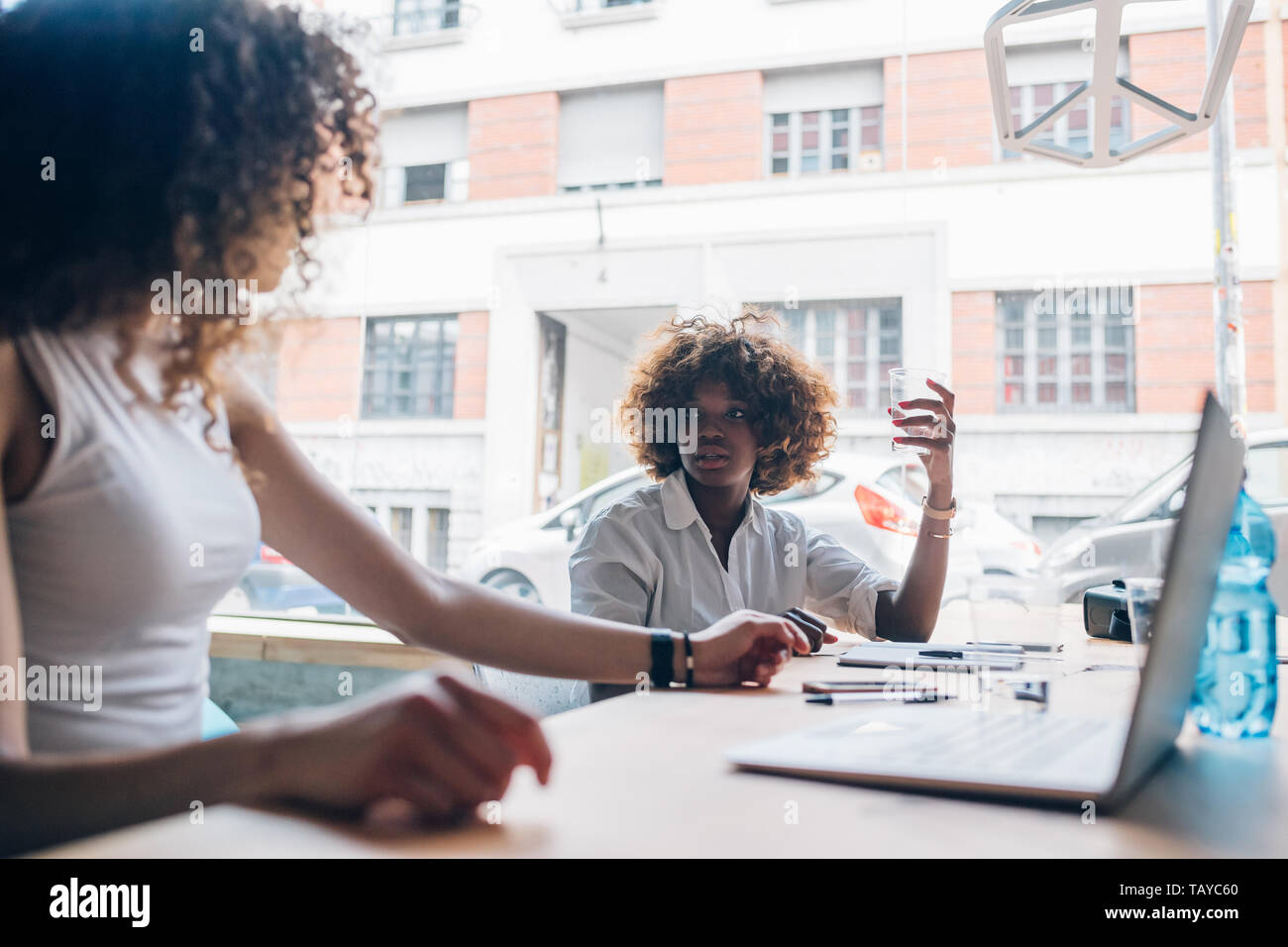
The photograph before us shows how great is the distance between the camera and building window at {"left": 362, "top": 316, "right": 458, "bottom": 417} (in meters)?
7.20

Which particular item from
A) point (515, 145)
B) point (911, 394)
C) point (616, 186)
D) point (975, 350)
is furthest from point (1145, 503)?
point (515, 145)

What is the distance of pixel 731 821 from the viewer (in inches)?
17.3

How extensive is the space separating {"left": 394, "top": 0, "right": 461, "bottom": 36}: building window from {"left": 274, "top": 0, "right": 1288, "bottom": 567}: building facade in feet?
0.07

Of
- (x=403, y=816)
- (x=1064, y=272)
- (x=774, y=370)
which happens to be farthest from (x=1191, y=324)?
(x=403, y=816)

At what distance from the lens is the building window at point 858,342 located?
21.2ft

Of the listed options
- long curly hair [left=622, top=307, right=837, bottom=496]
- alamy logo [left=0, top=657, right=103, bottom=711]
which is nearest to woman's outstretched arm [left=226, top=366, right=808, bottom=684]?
alamy logo [left=0, top=657, right=103, bottom=711]

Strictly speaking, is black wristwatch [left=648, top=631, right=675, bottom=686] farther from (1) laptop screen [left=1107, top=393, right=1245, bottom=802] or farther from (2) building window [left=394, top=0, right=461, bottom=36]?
(2) building window [left=394, top=0, right=461, bottom=36]

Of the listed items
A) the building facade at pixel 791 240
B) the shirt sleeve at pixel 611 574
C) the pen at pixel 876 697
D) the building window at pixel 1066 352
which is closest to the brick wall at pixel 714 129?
the building facade at pixel 791 240

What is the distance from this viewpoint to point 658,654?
0.88 metres

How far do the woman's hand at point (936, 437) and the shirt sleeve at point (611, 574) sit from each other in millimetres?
495

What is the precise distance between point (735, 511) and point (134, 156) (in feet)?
4.13

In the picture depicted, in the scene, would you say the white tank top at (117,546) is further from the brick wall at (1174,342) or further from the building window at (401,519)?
the building window at (401,519)
